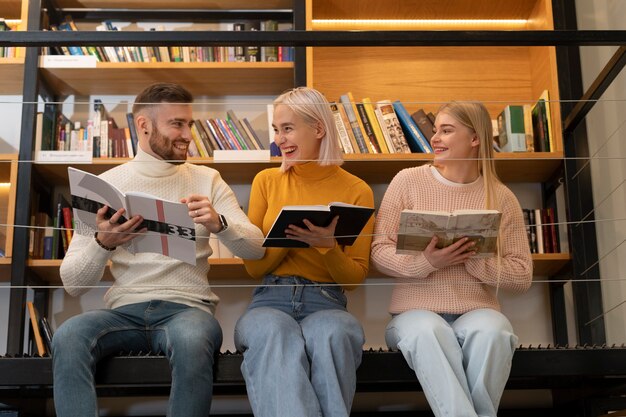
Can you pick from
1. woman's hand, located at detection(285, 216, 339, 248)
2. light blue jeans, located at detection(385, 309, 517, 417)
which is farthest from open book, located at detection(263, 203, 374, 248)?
light blue jeans, located at detection(385, 309, 517, 417)

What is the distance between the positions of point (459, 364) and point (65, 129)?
5.03 feet

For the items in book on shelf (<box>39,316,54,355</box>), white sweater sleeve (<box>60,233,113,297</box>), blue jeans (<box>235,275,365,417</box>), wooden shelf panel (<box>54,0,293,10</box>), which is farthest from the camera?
wooden shelf panel (<box>54,0,293,10</box>)

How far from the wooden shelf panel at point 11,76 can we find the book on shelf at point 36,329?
28.6 inches

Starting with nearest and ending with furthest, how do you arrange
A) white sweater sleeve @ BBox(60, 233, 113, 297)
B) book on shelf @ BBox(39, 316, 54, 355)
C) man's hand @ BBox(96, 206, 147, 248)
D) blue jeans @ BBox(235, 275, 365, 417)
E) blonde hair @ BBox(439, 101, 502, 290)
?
blue jeans @ BBox(235, 275, 365, 417)
man's hand @ BBox(96, 206, 147, 248)
white sweater sleeve @ BBox(60, 233, 113, 297)
blonde hair @ BBox(439, 101, 502, 290)
book on shelf @ BBox(39, 316, 54, 355)

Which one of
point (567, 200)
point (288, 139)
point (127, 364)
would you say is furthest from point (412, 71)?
point (127, 364)

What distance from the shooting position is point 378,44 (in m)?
1.88

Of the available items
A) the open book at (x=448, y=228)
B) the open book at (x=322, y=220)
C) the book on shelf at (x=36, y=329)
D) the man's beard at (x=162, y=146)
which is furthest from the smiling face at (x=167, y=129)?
the book on shelf at (x=36, y=329)

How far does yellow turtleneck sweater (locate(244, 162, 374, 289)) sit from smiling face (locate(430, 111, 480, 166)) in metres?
0.21

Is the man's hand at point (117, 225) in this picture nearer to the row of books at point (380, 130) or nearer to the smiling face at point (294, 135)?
the smiling face at point (294, 135)

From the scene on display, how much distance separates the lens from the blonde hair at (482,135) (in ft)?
7.00

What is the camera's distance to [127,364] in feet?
6.05

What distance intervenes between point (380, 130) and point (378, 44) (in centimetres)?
83

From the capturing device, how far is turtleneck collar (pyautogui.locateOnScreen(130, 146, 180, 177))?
2168 millimetres

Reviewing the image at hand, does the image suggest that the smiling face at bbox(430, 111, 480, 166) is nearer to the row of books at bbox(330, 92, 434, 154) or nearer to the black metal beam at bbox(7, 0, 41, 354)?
the row of books at bbox(330, 92, 434, 154)
